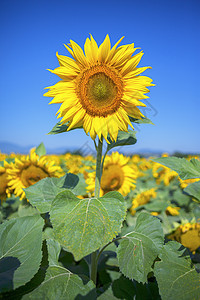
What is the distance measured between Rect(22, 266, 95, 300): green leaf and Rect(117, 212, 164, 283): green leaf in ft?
0.89

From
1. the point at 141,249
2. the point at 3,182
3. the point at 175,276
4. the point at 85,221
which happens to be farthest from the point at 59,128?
the point at 3,182

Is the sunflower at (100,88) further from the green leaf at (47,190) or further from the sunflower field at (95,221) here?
the green leaf at (47,190)

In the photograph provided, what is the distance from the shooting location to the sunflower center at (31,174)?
3133mm

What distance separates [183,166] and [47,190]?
1.13 meters

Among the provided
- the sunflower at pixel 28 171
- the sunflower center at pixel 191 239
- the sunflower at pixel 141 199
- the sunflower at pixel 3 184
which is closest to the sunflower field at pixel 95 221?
the sunflower center at pixel 191 239

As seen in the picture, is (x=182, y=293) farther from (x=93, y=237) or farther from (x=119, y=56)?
(x=119, y=56)

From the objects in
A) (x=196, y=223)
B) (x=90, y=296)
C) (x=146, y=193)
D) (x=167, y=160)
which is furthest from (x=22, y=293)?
(x=146, y=193)

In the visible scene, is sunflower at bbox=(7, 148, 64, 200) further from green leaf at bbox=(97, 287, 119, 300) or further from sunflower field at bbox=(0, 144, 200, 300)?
green leaf at bbox=(97, 287, 119, 300)

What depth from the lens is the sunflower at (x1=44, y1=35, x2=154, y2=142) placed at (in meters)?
1.69

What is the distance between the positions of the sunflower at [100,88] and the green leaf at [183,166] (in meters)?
0.39

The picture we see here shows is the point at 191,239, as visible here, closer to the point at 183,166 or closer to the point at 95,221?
the point at 183,166

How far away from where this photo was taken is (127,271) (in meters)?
1.59

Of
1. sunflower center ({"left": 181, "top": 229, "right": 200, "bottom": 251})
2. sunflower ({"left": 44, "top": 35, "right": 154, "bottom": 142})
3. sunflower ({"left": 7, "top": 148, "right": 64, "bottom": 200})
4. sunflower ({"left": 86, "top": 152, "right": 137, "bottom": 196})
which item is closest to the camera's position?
sunflower ({"left": 44, "top": 35, "right": 154, "bottom": 142})

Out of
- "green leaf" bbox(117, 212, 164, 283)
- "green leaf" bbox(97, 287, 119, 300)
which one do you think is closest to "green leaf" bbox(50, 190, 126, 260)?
"green leaf" bbox(117, 212, 164, 283)
